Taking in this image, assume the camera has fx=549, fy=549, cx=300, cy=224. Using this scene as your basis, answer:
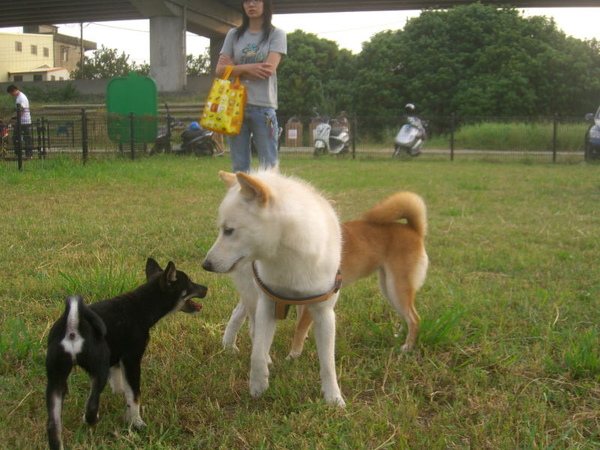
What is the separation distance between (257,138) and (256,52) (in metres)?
0.61

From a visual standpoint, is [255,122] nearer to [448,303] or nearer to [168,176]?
[448,303]

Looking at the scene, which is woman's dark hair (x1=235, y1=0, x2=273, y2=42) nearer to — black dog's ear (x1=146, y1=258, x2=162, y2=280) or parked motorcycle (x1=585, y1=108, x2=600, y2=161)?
black dog's ear (x1=146, y1=258, x2=162, y2=280)

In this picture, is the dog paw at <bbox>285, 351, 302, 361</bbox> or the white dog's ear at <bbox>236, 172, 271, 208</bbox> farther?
the dog paw at <bbox>285, 351, 302, 361</bbox>

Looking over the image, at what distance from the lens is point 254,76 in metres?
3.80

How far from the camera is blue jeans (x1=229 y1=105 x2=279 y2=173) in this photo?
3949 mm

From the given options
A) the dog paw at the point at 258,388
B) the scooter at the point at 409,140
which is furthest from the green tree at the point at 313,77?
the dog paw at the point at 258,388

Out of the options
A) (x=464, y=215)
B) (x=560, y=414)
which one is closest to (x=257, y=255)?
(x=560, y=414)

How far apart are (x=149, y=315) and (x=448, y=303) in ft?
6.29

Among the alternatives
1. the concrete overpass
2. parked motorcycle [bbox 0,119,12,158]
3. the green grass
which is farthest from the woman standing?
the concrete overpass

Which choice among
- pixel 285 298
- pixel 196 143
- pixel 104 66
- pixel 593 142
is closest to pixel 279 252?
pixel 285 298

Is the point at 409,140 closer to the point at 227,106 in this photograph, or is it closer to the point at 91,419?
the point at 227,106

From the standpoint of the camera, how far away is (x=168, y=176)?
968 cm

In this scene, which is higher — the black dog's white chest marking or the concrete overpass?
the concrete overpass

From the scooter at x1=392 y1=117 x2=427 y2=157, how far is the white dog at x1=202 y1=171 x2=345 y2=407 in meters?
14.6
